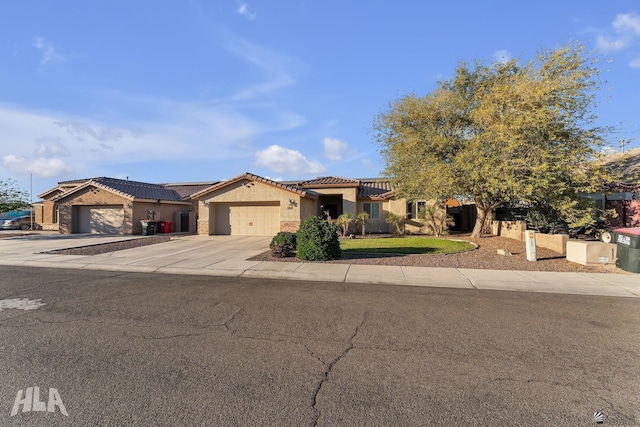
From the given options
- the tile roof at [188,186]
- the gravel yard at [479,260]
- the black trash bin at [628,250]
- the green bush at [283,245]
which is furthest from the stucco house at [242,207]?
the black trash bin at [628,250]

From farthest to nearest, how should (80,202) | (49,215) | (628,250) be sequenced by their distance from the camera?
(49,215) → (80,202) → (628,250)

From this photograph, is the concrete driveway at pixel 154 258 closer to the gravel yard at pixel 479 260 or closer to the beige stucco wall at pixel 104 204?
the gravel yard at pixel 479 260

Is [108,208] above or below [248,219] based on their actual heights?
above

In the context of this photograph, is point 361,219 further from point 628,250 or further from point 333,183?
point 628,250

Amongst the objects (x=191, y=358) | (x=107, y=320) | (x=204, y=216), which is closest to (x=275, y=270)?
(x=107, y=320)

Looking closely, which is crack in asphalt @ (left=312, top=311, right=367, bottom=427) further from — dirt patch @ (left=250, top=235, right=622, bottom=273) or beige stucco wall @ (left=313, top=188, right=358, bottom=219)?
beige stucco wall @ (left=313, top=188, right=358, bottom=219)

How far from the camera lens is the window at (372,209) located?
23620mm

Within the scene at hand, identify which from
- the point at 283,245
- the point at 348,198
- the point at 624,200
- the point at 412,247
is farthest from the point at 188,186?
the point at 624,200

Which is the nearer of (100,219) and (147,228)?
(147,228)

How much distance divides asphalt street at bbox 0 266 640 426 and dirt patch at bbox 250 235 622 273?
3.67 meters

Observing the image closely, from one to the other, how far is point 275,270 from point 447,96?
1200 cm

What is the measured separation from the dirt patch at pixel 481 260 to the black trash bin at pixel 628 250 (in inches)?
11.8

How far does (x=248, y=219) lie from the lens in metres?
22.0

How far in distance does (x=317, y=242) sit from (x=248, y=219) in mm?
11241
